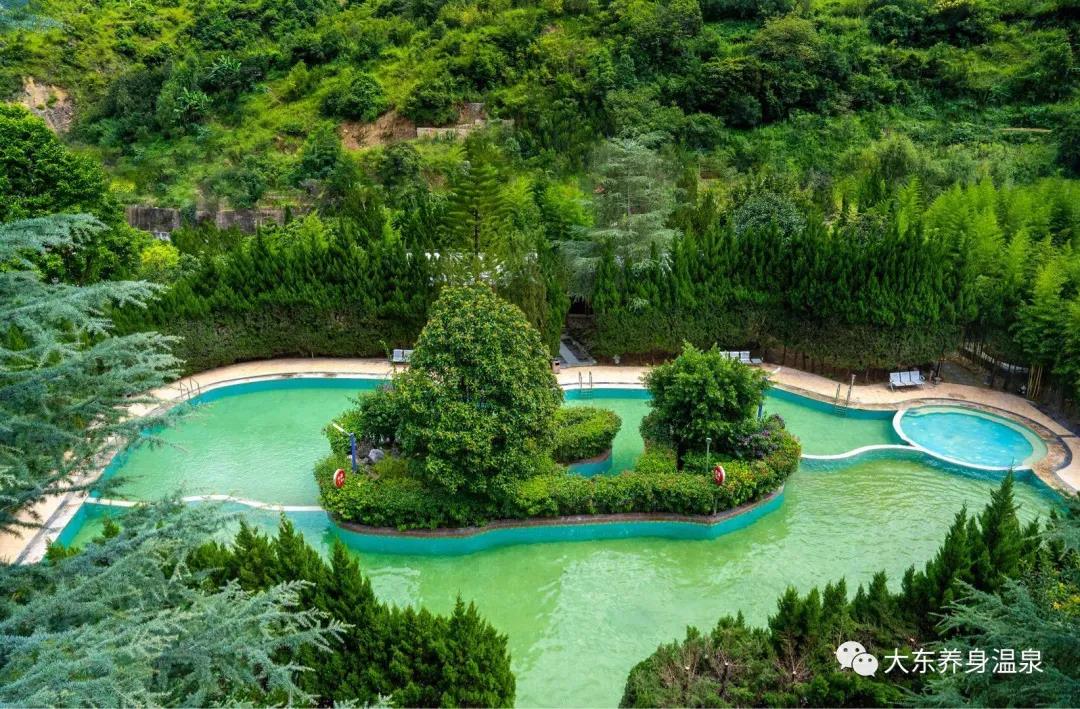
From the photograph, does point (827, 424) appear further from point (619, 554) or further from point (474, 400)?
point (474, 400)

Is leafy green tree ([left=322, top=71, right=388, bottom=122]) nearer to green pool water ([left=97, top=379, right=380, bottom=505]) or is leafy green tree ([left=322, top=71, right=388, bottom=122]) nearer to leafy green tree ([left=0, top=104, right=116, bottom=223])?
leafy green tree ([left=0, top=104, right=116, bottom=223])

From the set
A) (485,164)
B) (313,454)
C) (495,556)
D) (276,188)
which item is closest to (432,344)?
(495,556)

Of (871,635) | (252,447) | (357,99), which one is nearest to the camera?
(871,635)

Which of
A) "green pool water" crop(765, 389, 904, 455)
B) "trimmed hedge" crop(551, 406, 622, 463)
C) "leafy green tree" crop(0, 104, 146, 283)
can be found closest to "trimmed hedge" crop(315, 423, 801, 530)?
"trimmed hedge" crop(551, 406, 622, 463)

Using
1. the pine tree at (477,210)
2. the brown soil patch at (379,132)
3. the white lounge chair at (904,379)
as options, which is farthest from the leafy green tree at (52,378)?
the brown soil patch at (379,132)

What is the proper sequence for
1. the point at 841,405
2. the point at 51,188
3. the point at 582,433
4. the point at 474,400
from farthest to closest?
the point at 51,188 → the point at 841,405 → the point at 582,433 → the point at 474,400

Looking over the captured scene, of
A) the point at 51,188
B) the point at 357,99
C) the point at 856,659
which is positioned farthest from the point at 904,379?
the point at 357,99

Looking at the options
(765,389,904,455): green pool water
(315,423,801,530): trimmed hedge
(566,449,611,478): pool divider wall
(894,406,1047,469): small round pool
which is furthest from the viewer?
(765,389,904,455): green pool water

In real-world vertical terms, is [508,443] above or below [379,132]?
below
